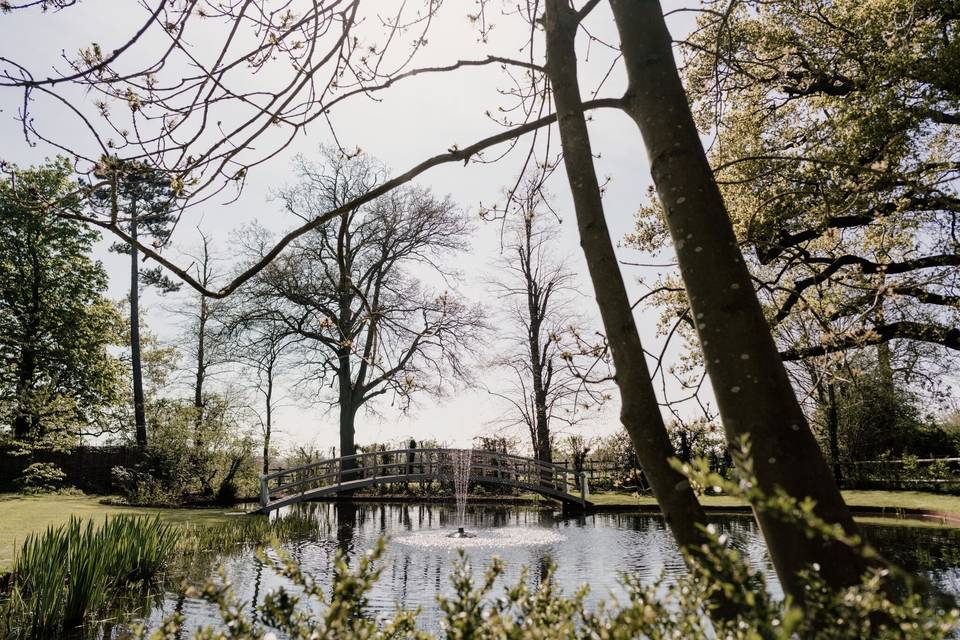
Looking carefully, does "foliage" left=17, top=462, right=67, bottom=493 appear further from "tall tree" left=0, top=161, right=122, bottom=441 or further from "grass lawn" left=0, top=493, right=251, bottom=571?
"tall tree" left=0, top=161, right=122, bottom=441

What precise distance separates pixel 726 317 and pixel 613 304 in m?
0.38

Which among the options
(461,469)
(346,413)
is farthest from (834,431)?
(346,413)

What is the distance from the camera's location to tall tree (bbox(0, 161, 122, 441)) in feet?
69.7

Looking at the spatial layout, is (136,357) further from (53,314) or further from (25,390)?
(25,390)

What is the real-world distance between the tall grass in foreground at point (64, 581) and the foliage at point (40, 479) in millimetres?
14252

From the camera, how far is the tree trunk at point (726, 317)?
4.89 ft

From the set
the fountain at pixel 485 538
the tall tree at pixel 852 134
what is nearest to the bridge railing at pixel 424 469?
the fountain at pixel 485 538

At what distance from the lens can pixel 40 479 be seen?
19.5 metres

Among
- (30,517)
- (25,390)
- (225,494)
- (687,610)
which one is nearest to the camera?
(687,610)

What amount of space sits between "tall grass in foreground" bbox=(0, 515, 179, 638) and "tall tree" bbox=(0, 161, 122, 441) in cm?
1659

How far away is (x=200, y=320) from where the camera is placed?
26.0 m

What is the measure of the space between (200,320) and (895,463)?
26.4 m

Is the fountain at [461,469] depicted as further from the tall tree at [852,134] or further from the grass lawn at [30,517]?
the tall tree at [852,134]

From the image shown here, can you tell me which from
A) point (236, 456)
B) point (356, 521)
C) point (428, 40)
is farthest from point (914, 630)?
point (236, 456)
